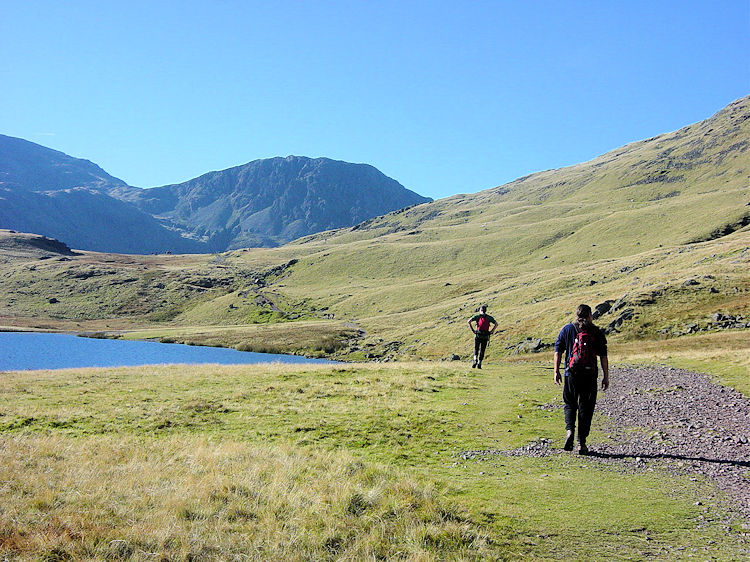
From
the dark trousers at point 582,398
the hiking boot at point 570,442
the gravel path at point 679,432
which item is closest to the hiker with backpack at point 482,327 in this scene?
the gravel path at point 679,432

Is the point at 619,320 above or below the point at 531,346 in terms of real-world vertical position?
above

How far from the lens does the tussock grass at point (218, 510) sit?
654 cm

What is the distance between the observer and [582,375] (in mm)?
12047

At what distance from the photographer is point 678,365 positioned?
86.9 ft

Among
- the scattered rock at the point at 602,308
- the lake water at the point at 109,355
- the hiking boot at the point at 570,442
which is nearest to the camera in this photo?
the hiking boot at the point at 570,442

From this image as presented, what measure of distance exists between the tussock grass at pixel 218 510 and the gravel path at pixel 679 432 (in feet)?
15.3

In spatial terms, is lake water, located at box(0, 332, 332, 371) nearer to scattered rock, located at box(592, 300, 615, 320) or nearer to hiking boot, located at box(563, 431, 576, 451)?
scattered rock, located at box(592, 300, 615, 320)

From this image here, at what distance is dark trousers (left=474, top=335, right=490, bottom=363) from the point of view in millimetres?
28844

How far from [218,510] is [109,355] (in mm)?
Result: 87085

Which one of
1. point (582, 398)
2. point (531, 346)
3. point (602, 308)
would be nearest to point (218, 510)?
point (582, 398)

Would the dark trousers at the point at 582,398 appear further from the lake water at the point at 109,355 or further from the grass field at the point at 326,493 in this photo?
the lake water at the point at 109,355

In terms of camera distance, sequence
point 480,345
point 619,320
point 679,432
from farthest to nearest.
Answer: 1. point 619,320
2. point 480,345
3. point 679,432

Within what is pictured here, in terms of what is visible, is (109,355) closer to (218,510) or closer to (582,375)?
(218,510)

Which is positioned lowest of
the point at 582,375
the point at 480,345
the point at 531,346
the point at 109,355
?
the point at 109,355
